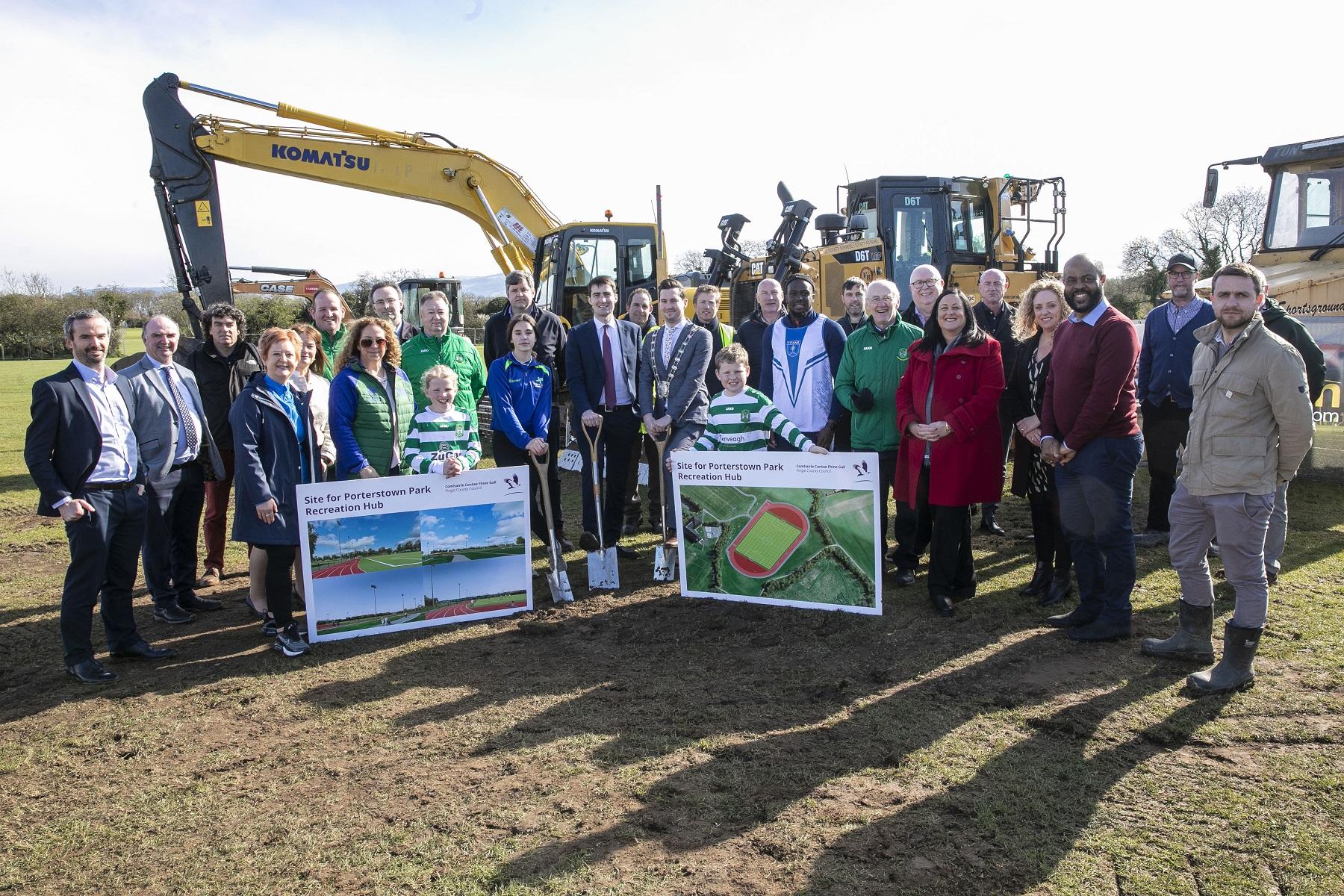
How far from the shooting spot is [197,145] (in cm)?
1172

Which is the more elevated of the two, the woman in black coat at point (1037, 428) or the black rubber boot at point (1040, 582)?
the woman in black coat at point (1037, 428)

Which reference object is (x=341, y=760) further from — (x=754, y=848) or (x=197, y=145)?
(x=197, y=145)

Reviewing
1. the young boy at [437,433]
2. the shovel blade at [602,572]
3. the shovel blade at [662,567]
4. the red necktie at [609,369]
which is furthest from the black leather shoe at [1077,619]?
the young boy at [437,433]

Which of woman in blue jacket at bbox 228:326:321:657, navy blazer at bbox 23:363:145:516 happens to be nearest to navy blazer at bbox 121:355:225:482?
navy blazer at bbox 23:363:145:516

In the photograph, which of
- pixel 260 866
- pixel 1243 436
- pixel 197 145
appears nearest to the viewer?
pixel 260 866

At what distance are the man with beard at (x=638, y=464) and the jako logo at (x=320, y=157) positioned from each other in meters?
6.93

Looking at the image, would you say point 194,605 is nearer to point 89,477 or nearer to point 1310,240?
point 89,477

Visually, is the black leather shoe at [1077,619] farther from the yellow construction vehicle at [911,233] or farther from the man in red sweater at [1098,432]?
the yellow construction vehicle at [911,233]

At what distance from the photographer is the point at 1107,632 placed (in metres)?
4.80

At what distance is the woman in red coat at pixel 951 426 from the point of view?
5.14 metres

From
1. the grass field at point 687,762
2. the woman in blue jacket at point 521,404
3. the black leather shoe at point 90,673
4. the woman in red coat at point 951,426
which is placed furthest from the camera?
the woman in blue jacket at point 521,404

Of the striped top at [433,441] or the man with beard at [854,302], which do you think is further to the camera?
the man with beard at [854,302]

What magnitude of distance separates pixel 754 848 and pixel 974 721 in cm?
140

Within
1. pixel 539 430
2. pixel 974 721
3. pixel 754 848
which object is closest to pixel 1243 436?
pixel 974 721
